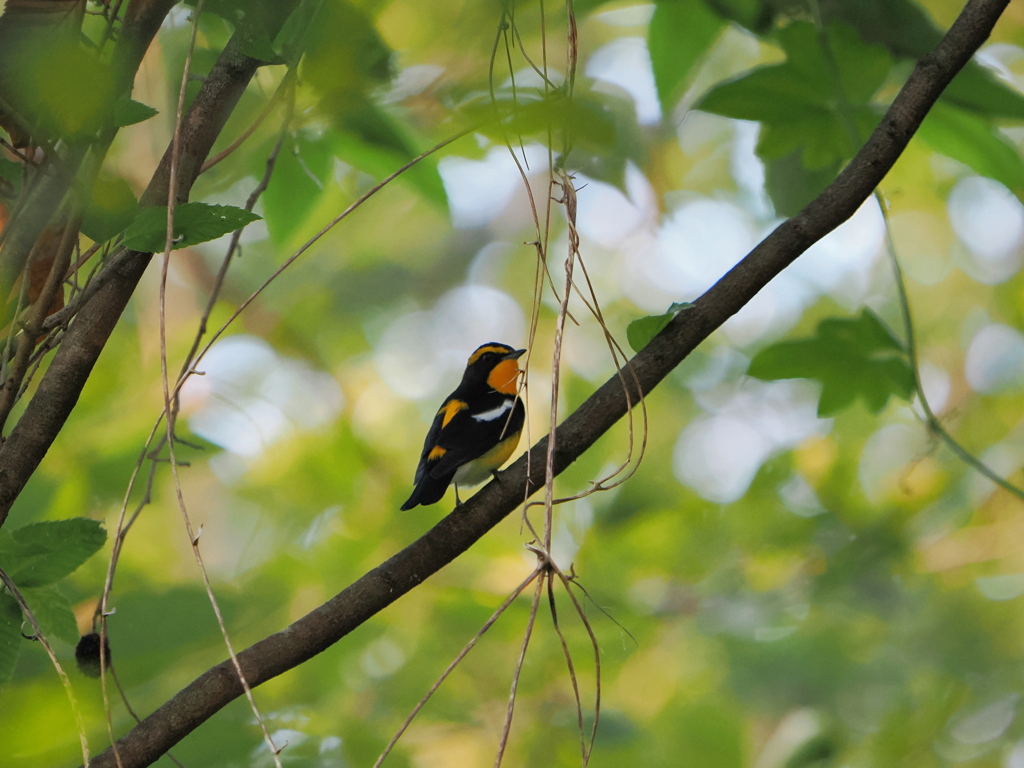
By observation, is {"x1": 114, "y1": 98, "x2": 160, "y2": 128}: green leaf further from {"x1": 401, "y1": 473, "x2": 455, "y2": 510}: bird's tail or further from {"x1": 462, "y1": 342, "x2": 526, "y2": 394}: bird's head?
{"x1": 462, "y1": 342, "x2": 526, "y2": 394}: bird's head

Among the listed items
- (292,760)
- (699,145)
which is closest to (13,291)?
(292,760)

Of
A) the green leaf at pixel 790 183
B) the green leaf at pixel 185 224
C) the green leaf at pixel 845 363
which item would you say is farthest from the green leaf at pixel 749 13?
the green leaf at pixel 185 224

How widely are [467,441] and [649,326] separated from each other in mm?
701

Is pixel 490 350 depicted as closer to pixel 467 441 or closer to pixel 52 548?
pixel 467 441

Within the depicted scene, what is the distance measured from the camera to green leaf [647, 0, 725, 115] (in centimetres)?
89

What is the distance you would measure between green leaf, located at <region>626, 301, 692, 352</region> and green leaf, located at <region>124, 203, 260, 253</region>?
34 cm

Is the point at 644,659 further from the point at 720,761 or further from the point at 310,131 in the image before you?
the point at 310,131

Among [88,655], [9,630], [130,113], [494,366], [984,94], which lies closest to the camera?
[130,113]

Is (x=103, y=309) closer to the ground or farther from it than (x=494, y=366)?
closer to the ground

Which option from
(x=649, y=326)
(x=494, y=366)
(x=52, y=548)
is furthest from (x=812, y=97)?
(x=494, y=366)

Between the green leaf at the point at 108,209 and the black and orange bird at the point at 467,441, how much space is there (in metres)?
0.66

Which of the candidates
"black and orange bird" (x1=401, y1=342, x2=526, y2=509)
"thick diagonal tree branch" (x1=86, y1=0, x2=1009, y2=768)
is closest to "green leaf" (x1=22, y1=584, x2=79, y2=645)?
"thick diagonal tree branch" (x1=86, y1=0, x2=1009, y2=768)

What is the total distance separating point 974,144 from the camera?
88 centimetres

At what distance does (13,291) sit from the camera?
615 mm
